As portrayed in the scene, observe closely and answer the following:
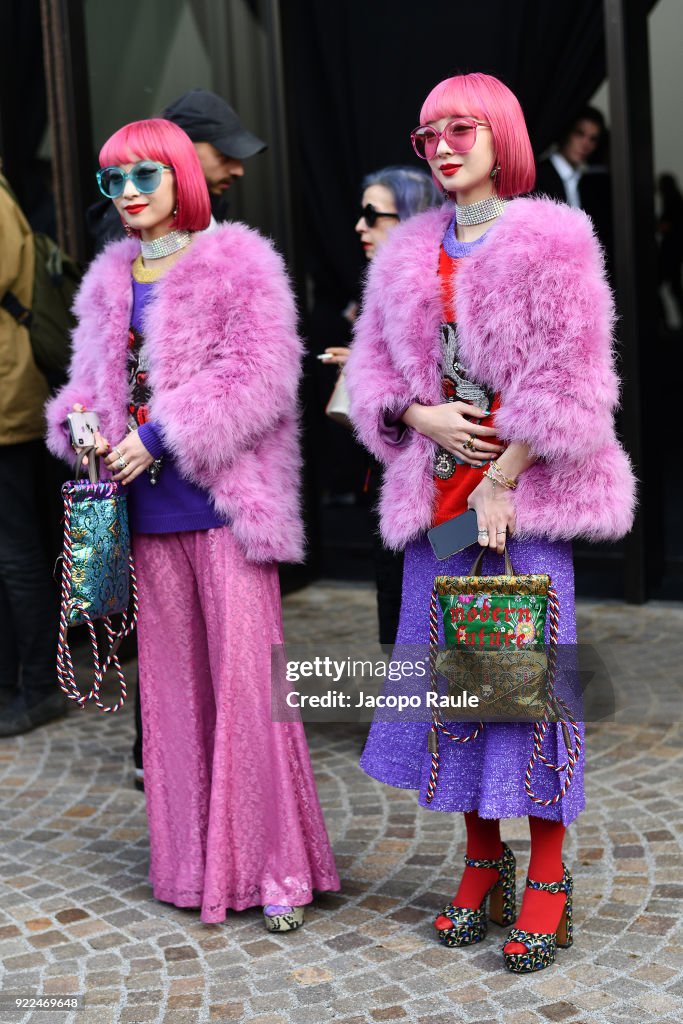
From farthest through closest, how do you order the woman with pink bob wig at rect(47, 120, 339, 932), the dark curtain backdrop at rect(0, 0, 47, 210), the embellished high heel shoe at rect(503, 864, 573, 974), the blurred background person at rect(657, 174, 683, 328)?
the blurred background person at rect(657, 174, 683, 328) → the dark curtain backdrop at rect(0, 0, 47, 210) → the woman with pink bob wig at rect(47, 120, 339, 932) → the embellished high heel shoe at rect(503, 864, 573, 974)

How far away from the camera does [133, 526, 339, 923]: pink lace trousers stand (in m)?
3.53

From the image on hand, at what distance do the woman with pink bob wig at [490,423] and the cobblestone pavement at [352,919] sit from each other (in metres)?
0.17

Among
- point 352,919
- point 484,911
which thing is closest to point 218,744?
point 352,919

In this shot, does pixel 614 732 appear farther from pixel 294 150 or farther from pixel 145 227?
pixel 294 150

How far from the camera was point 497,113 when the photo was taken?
10.0 feet

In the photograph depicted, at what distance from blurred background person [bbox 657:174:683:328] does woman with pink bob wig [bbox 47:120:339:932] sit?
22.6ft

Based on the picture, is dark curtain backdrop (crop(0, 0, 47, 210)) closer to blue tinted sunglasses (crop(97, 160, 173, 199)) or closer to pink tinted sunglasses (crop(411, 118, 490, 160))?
blue tinted sunglasses (crop(97, 160, 173, 199))

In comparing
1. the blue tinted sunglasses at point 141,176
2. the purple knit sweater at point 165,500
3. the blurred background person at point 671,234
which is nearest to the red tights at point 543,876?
the purple knit sweater at point 165,500

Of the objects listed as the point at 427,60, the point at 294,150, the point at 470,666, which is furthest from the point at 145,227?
the point at 427,60

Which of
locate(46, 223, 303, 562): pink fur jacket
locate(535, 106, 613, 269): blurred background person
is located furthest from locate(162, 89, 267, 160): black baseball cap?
locate(535, 106, 613, 269): blurred background person

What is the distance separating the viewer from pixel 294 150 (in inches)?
282

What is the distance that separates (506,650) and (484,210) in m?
1.04

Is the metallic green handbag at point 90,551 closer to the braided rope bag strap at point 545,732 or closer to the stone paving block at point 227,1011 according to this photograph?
the stone paving block at point 227,1011

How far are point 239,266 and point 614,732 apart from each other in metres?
2.45
